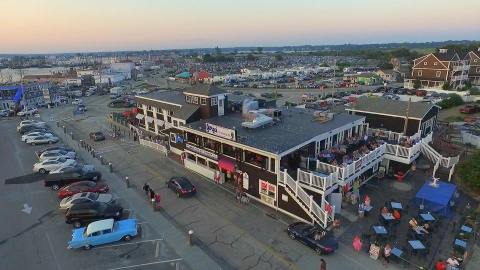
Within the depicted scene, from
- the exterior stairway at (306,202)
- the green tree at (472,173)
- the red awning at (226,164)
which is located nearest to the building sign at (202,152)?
the red awning at (226,164)

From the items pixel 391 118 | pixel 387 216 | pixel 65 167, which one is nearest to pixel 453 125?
pixel 391 118

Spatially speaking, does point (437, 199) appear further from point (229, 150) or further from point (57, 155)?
point (57, 155)

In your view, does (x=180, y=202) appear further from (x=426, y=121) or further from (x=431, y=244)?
(x=426, y=121)

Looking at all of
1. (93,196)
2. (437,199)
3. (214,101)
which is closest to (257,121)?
(214,101)

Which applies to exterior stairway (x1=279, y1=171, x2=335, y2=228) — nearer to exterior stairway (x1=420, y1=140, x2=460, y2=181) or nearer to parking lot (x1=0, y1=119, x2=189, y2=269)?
parking lot (x1=0, y1=119, x2=189, y2=269)

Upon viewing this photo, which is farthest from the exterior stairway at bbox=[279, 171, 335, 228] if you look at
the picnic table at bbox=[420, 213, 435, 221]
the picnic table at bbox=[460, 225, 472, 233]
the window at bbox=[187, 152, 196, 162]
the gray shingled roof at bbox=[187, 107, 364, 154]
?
the window at bbox=[187, 152, 196, 162]
